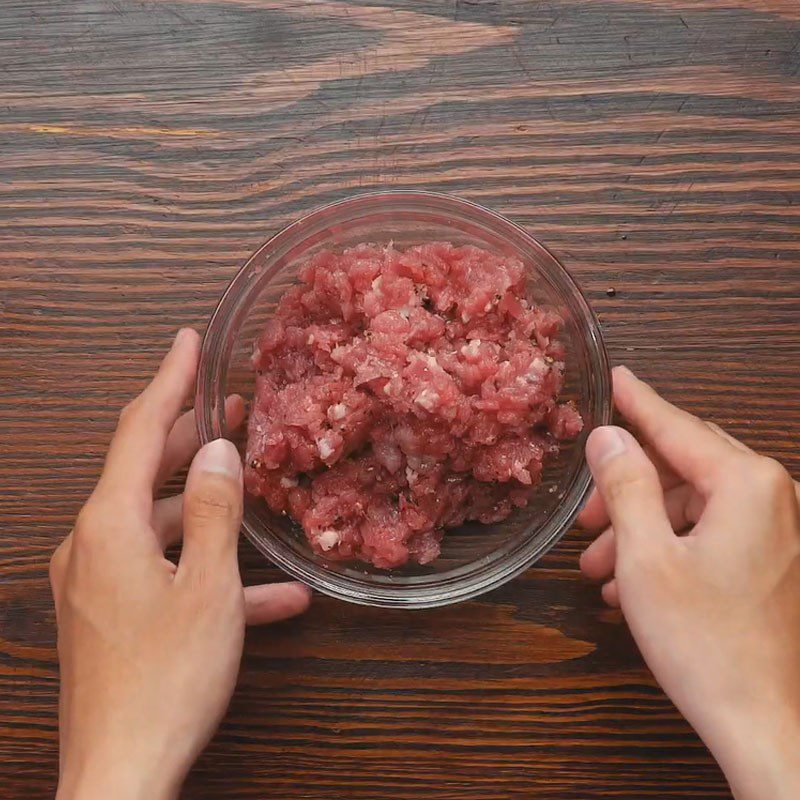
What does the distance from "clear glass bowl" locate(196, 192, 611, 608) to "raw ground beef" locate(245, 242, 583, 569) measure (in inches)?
2.7

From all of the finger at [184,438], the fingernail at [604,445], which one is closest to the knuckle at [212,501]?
the finger at [184,438]

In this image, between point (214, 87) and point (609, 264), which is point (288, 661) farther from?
point (214, 87)

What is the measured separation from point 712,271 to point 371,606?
3.63 feet

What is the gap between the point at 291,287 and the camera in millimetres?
1786

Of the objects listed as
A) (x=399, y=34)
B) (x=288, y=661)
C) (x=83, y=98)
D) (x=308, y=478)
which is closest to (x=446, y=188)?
(x=399, y=34)

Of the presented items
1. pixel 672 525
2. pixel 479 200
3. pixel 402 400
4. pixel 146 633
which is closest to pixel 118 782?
pixel 146 633

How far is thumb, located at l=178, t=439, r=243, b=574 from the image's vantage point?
1.48 m

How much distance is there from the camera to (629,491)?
1.48 meters

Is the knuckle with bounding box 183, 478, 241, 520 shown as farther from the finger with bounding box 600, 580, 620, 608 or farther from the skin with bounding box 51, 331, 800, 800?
the finger with bounding box 600, 580, 620, 608

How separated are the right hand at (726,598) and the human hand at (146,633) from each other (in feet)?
2.40

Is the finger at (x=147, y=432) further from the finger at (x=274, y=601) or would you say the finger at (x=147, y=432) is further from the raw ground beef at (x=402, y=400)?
the finger at (x=274, y=601)

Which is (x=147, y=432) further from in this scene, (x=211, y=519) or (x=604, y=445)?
(x=604, y=445)

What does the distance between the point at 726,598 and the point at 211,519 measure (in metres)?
0.95

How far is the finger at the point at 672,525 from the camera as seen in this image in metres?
1.75
